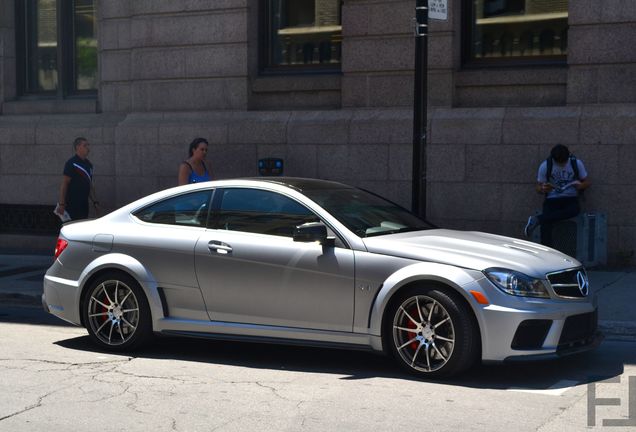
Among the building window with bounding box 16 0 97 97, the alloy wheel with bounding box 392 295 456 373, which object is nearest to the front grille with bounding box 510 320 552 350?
the alloy wheel with bounding box 392 295 456 373

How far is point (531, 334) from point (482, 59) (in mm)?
7599

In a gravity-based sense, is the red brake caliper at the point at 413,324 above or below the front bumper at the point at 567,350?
above

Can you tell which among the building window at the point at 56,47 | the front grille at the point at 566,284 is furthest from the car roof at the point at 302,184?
the building window at the point at 56,47

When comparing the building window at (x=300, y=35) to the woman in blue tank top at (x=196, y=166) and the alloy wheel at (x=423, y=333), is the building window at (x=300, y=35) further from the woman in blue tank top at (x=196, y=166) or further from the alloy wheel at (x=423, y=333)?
the alloy wheel at (x=423, y=333)

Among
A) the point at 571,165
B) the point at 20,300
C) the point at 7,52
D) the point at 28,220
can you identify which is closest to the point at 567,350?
the point at 571,165

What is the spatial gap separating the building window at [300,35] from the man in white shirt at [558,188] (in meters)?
3.97

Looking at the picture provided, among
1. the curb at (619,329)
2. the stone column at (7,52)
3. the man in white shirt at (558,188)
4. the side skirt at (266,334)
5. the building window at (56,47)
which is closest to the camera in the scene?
the side skirt at (266,334)

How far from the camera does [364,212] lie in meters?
8.33

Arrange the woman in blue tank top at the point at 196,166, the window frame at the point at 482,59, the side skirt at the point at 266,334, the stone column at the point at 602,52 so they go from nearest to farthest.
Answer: the side skirt at the point at 266,334
the woman in blue tank top at the point at 196,166
the stone column at the point at 602,52
the window frame at the point at 482,59

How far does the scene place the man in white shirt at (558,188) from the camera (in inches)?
492

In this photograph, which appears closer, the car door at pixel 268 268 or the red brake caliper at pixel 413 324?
the red brake caliper at pixel 413 324

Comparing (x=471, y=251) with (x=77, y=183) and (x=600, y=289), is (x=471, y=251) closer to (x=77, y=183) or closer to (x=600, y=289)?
(x=600, y=289)

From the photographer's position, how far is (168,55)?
15.9m

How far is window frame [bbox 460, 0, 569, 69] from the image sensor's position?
13570 mm
